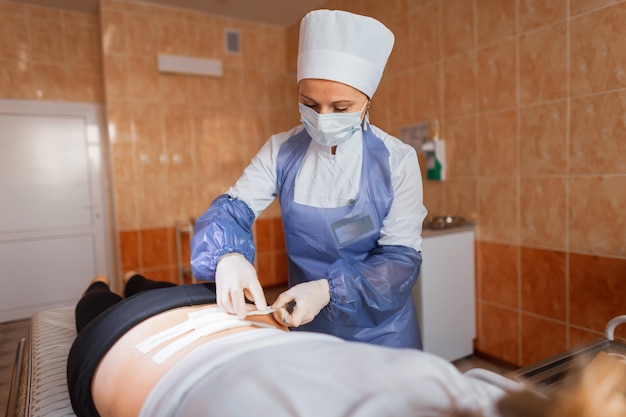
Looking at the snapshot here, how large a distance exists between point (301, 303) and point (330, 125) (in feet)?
1.43

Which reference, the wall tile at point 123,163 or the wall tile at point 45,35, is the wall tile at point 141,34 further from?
the wall tile at point 123,163

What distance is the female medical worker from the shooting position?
896mm

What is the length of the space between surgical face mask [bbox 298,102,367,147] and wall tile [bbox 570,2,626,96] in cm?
131

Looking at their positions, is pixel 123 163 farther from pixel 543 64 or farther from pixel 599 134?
pixel 599 134

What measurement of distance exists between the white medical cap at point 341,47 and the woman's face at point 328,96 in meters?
0.01

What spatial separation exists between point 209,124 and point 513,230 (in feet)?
8.37

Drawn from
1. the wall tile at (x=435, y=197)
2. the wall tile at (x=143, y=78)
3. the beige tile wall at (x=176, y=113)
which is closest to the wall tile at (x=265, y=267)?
the beige tile wall at (x=176, y=113)

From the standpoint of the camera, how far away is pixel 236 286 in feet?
2.71

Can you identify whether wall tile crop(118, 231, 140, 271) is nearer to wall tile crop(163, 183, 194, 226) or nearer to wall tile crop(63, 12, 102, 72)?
wall tile crop(163, 183, 194, 226)

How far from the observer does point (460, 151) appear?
2406 millimetres

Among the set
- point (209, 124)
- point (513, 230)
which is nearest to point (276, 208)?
point (209, 124)

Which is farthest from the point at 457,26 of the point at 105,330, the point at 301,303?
the point at 105,330

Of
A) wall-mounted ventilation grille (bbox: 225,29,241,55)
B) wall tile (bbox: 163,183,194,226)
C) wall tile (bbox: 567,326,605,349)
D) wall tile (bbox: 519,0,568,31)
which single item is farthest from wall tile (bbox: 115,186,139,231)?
wall tile (bbox: 567,326,605,349)

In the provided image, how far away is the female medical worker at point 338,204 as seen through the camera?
2.94ft
